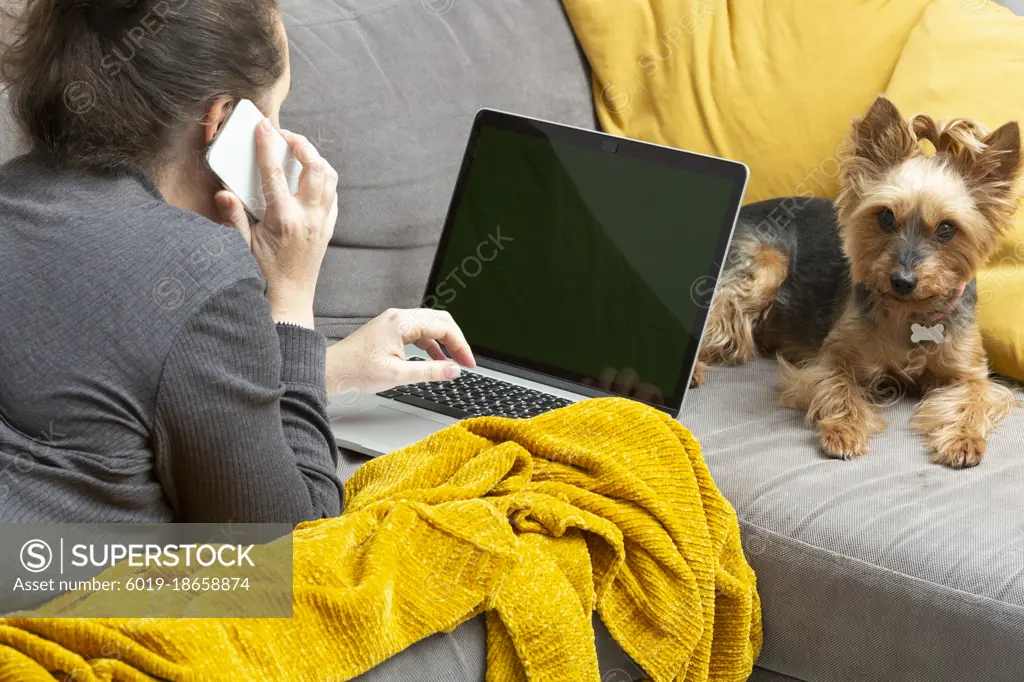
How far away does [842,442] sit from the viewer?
173cm

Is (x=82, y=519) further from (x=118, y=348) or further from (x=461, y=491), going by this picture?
(x=461, y=491)

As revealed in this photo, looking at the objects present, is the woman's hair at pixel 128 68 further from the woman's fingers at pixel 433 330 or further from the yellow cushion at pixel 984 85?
the yellow cushion at pixel 984 85

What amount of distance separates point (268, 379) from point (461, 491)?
34 cm

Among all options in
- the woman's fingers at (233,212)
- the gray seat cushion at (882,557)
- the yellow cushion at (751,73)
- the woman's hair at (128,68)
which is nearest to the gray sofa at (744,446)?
the gray seat cushion at (882,557)

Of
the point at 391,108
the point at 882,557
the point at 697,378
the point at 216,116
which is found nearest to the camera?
the point at 216,116

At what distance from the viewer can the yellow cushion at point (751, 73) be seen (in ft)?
7.51

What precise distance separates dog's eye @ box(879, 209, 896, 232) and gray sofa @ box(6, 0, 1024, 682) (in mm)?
361

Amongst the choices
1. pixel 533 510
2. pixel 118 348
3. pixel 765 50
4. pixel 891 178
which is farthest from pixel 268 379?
pixel 765 50

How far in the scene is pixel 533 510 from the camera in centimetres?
131

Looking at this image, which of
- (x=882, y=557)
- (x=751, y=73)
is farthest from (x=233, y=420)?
(x=751, y=73)

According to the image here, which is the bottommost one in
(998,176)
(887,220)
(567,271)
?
(567,271)

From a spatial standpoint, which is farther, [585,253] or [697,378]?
[697,378]

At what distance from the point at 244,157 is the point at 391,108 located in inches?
37.7

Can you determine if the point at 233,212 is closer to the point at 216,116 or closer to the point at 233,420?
the point at 216,116
